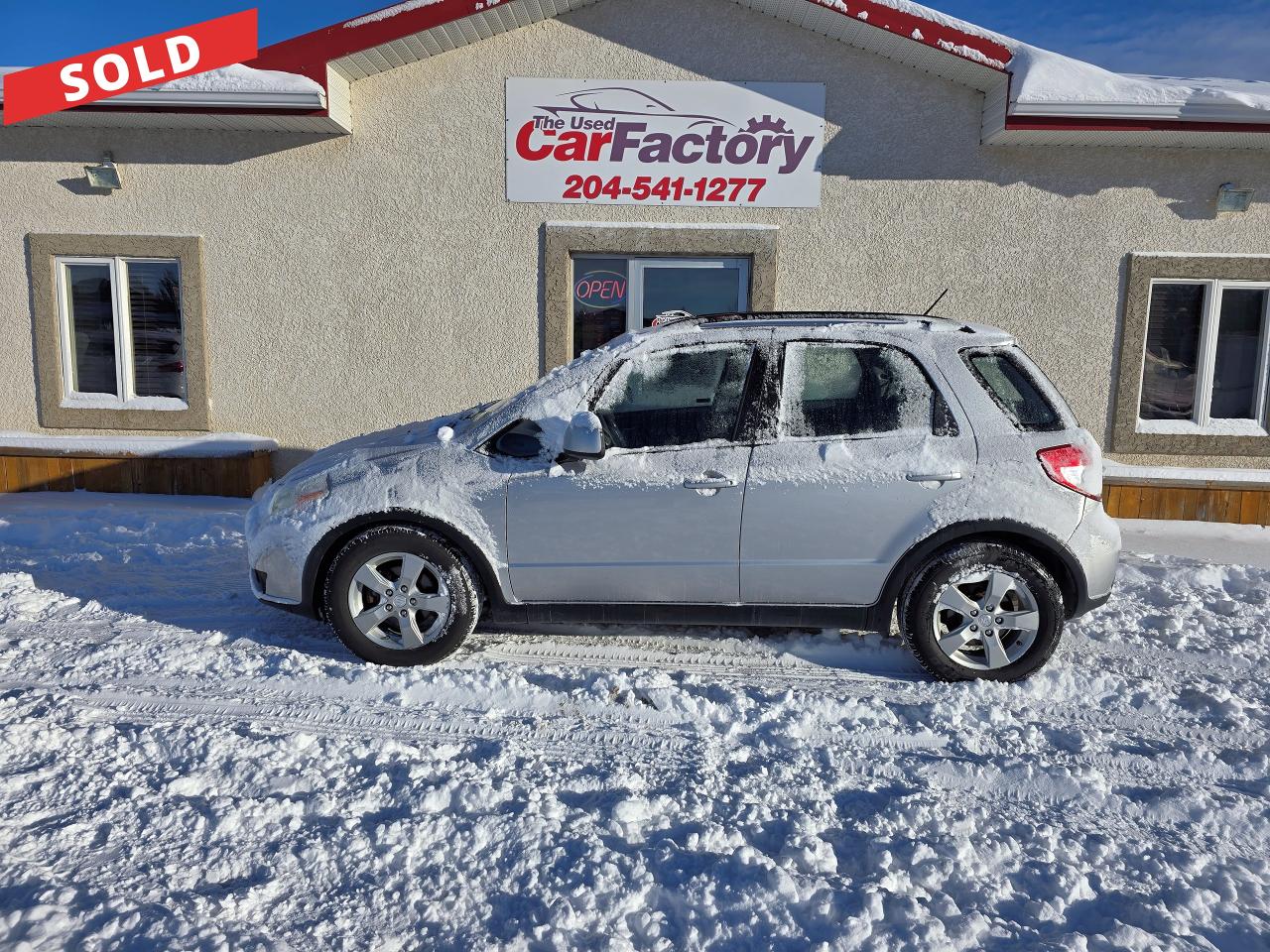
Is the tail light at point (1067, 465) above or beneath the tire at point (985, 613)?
above

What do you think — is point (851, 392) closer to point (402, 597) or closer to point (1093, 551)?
point (1093, 551)

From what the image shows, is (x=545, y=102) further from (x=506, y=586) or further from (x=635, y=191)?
(x=506, y=586)

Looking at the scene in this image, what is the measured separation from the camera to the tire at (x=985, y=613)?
3924 millimetres

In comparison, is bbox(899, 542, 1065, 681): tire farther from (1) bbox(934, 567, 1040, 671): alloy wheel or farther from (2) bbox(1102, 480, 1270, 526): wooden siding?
(2) bbox(1102, 480, 1270, 526): wooden siding

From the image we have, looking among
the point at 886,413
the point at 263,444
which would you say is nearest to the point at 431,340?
the point at 263,444

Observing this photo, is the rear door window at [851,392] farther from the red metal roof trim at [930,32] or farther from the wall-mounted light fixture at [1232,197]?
the wall-mounted light fixture at [1232,197]

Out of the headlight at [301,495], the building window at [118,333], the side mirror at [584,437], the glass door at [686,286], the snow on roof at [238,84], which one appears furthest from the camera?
the building window at [118,333]

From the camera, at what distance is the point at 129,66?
285 inches

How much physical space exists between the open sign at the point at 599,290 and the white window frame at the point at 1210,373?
4903 millimetres

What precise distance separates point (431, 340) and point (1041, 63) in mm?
5825

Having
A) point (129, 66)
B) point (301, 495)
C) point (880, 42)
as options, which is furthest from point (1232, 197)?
point (129, 66)

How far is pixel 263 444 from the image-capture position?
26.2 feet

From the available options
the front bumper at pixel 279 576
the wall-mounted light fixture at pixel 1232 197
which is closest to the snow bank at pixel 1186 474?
the wall-mounted light fixture at pixel 1232 197

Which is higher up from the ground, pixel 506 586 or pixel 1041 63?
pixel 1041 63
